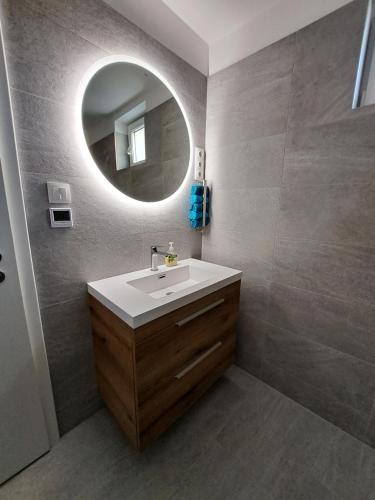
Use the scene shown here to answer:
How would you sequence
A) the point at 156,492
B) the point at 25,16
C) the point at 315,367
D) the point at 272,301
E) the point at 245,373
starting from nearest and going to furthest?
the point at 25,16
the point at 156,492
the point at 315,367
the point at 272,301
the point at 245,373

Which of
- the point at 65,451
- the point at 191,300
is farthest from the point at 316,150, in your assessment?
the point at 65,451

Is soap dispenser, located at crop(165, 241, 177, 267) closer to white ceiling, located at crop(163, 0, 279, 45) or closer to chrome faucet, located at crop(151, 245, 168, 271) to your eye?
chrome faucet, located at crop(151, 245, 168, 271)

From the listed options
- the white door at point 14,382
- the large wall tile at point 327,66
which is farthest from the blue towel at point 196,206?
the white door at point 14,382

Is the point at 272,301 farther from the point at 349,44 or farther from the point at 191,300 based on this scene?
the point at 349,44

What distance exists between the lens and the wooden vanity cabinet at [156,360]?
85cm

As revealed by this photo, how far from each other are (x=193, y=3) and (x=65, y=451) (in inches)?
99.7

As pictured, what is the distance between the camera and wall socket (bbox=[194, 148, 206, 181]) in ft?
4.86

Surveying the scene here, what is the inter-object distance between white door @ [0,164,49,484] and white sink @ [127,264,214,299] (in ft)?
1.66

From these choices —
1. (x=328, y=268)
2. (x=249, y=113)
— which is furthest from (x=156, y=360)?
(x=249, y=113)

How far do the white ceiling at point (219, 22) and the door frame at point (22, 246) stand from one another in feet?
2.51

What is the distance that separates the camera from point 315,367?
3.96ft

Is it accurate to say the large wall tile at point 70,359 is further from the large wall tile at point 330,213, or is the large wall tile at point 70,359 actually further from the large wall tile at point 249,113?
the large wall tile at point 249,113

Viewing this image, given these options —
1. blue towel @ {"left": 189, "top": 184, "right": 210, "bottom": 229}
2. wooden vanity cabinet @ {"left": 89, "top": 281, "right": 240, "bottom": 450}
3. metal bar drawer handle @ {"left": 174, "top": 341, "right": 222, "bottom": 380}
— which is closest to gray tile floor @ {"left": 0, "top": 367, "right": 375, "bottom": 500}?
wooden vanity cabinet @ {"left": 89, "top": 281, "right": 240, "bottom": 450}

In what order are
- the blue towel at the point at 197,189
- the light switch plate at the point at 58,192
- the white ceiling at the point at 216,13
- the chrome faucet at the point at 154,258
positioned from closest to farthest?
the light switch plate at the point at 58,192, the white ceiling at the point at 216,13, the chrome faucet at the point at 154,258, the blue towel at the point at 197,189
